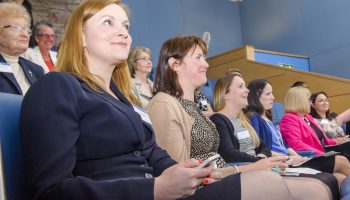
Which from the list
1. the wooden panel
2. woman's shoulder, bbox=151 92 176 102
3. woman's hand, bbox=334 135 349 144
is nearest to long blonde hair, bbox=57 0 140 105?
woman's shoulder, bbox=151 92 176 102

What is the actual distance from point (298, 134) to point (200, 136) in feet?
5.09

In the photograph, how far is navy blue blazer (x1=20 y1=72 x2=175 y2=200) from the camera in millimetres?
733

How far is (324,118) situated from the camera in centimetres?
353

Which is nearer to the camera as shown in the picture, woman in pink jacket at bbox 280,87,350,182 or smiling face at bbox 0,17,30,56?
smiling face at bbox 0,17,30,56

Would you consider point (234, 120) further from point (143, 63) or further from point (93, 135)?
point (93, 135)

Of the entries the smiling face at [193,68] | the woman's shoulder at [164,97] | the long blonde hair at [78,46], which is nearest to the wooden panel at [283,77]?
the smiling face at [193,68]

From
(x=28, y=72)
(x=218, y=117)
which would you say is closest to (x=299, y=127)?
(x=218, y=117)

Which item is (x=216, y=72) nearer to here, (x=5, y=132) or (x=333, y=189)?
(x=333, y=189)

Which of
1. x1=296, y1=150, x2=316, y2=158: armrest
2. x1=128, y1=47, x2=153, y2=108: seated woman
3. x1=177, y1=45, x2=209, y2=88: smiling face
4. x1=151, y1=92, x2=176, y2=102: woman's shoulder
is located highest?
x1=128, y1=47, x2=153, y2=108: seated woman

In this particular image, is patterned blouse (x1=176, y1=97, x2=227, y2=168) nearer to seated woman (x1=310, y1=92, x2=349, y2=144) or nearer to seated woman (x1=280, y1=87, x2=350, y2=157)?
seated woman (x1=280, y1=87, x2=350, y2=157)

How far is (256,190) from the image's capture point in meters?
0.87

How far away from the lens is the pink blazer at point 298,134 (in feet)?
8.97

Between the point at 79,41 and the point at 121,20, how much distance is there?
0.14m

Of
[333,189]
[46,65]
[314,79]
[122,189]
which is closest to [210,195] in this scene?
[122,189]
